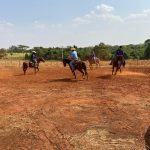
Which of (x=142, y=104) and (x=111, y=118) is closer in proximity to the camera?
(x=111, y=118)

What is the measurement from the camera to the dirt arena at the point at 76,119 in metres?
10.3

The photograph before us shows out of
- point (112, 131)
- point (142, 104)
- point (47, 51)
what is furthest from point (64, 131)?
point (47, 51)

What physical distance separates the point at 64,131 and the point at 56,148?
1.40 metres

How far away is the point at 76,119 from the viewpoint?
12625mm

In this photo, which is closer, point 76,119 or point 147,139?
point 147,139

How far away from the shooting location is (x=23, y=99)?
16.8 meters

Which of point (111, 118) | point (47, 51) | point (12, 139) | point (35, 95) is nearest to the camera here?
point (12, 139)

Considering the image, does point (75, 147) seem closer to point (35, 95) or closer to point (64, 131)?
point (64, 131)

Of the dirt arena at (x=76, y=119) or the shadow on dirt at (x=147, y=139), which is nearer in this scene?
the shadow on dirt at (x=147, y=139)

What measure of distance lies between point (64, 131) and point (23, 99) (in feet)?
19.0

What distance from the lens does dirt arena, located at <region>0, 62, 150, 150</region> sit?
407 inches

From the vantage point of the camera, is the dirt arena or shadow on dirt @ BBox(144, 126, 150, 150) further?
the dirt arena

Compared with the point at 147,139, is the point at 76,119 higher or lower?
higher

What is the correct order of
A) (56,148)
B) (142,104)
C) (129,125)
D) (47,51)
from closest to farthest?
(56,148) → (129,125) → (142,104) → (47,51)
